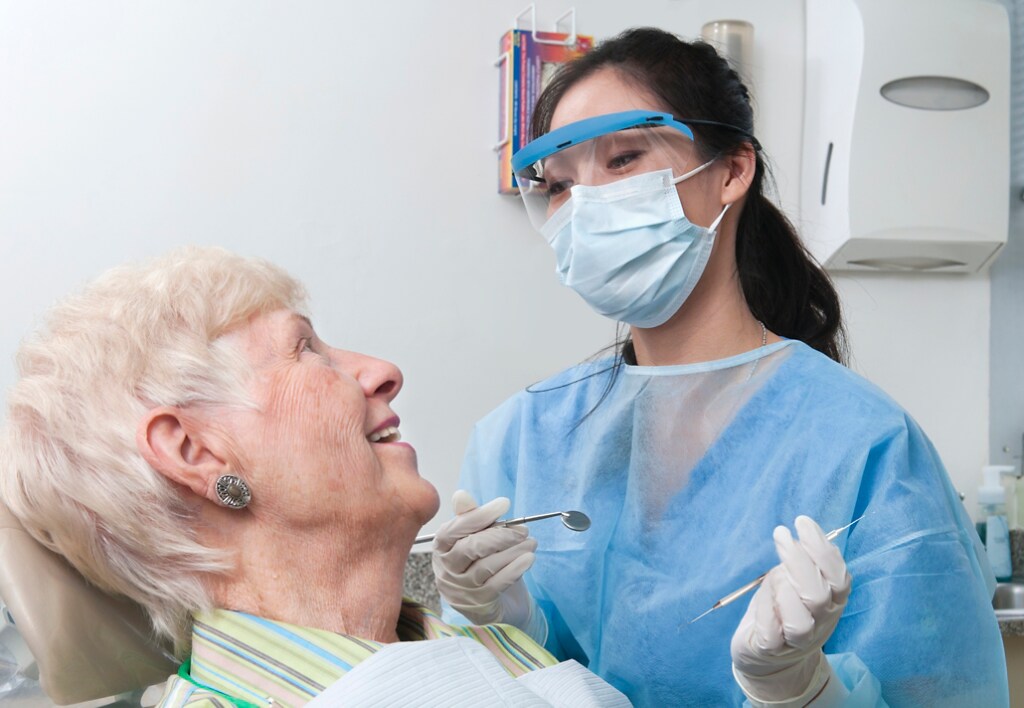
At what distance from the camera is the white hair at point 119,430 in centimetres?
108

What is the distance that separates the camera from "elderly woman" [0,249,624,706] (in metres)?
1.07

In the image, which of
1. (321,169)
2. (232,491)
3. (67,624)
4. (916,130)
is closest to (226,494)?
(232,491)

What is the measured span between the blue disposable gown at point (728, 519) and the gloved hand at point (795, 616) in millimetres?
90

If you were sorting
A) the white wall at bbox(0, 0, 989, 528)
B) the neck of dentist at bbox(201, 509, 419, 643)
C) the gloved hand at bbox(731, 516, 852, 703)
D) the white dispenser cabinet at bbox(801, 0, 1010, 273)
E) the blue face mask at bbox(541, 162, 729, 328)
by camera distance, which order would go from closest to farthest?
1. the gloved hand at bbox(731, 516, 852, 703)
2. the neck of dentist at bbox(201, 509, 419, 643)
3. the blue face mask at bbox(541, 162, 729, 328)
4. the white wall at bbox(0, 0, 989, 528)
5. the white dispenser cabinet at bbox(801, 0, 1010, 273)

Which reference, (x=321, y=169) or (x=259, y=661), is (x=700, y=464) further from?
(x=321, y=169)

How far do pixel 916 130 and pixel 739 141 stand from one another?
4.11 feet

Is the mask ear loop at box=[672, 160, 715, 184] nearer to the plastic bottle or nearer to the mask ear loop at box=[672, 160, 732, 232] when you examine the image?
the mask ear loop at box=[672, 160, 732, 232]

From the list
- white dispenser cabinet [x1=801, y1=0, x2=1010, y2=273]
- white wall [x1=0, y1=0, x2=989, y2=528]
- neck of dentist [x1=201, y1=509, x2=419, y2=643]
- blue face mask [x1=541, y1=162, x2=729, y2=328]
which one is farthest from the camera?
white dispenser cabinet [x1=801, y1=0, x2=1010, y2=273]

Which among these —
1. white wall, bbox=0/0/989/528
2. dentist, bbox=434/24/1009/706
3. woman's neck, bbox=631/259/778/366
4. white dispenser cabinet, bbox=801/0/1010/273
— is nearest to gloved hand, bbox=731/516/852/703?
dentist, bbox=434/24/1009/706

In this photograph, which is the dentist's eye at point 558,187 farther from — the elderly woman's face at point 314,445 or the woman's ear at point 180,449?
the woman's ear at point 180,449

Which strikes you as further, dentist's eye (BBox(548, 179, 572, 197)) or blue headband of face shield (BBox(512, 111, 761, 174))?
dentist's eye (BBox(548, 179, 572, 197))

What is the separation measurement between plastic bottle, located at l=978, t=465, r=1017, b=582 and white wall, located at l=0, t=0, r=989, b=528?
3.60 feet

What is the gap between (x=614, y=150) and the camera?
149 cm

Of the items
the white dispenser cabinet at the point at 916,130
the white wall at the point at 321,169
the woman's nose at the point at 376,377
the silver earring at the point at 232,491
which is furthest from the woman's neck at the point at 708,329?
the white dispenser cabinet at the point at 916,130
